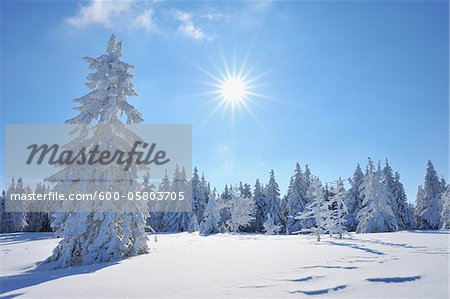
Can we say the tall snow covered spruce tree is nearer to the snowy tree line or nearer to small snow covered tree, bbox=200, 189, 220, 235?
the snowy tree line

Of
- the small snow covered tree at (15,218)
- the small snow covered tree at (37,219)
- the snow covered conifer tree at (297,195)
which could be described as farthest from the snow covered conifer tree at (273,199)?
the small snow covered tree at (15,218)

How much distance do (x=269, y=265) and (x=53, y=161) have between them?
1217 centimetres

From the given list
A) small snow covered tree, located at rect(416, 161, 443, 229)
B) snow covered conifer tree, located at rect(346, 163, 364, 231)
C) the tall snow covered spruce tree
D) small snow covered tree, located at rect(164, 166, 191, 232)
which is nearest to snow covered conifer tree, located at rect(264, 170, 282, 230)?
snow covered conifer tree, located at rect(346, 163, 364, 231)

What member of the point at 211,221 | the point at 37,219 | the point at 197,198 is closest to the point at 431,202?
the point at 211,221

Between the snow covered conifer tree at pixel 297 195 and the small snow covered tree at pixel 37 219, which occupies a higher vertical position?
the snow covered conifer tree at pixel 297 195

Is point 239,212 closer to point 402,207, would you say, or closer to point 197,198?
point 197,198

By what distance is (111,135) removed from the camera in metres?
14.0

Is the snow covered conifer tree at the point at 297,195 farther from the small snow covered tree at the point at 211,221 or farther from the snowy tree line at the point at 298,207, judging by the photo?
the small snow covered tree at the point at 211,221

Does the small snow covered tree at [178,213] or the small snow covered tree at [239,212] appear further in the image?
the small snow covered tree at [178,213]

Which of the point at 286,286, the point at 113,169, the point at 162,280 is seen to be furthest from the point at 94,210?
the point at 286,286

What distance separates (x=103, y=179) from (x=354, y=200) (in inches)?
1939

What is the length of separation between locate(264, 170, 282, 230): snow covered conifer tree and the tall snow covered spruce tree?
47193 mm

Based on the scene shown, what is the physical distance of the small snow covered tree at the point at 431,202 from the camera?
167ft

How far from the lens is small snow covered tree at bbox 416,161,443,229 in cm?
5081
